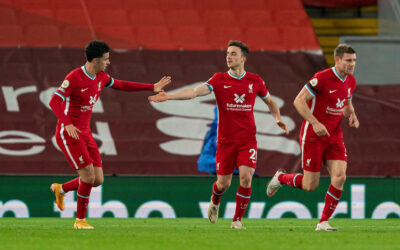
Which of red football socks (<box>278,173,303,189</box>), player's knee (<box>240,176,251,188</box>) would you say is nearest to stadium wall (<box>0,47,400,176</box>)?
red football socks (<box>278,173,303,189</box>)

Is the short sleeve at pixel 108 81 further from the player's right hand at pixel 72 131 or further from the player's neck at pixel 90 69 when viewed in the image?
the player's right hand at pixel 72 131

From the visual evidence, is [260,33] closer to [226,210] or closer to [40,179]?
[226,210]

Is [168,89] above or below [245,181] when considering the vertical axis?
above

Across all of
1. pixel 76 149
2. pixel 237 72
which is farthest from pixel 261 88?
pixel 76 149

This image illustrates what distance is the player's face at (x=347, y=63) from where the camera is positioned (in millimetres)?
8391

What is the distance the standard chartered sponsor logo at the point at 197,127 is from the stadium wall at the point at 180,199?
1.44m

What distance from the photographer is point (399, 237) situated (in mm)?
7668

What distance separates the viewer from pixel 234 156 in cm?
881

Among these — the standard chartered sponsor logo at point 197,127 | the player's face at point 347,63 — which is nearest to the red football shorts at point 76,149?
Result: the player's face at point 347,63

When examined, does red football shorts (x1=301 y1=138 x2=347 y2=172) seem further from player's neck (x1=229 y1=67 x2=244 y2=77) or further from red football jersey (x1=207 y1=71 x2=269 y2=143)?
player's neck (x1=229 y1=67 x2=244 y2=77)

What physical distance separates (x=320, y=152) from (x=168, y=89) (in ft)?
18.9

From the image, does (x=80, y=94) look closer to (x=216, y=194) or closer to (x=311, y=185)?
(x=216, y=194)

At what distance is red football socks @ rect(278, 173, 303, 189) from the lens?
8.95 metres

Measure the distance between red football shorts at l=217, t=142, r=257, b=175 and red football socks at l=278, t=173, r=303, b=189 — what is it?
57 centimetres
